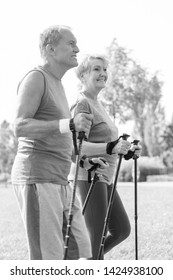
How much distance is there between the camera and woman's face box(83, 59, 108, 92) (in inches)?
163

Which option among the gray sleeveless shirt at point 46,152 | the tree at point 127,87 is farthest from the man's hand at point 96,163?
the tree at point 127,87

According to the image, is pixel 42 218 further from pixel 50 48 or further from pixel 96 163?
pixel 50 48

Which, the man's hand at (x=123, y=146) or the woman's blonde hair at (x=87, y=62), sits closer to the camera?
the man's hand at (x=123, y=146)

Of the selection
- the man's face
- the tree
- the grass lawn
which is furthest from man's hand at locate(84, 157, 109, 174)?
Answer: the tree

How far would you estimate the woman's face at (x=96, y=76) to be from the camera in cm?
415

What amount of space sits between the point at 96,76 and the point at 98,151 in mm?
671

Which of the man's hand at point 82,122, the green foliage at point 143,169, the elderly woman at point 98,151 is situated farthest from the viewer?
the green foliage at point 143,169

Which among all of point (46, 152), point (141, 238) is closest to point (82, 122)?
point (46, 152)

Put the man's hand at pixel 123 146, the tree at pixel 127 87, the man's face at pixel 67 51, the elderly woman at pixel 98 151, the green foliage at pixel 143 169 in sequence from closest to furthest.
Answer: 1. the man's face at pixel 67 51
2. the man's hand at pixel 123 146
3. the elderly woman at pixel 98 151
4. the green foliage at pixel 143 169
5. the tree at pixel 127 87

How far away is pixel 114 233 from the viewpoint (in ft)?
13.8

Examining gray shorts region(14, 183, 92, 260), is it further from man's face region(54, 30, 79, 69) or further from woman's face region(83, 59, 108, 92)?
woman's face region(83, 59, 108, 92)

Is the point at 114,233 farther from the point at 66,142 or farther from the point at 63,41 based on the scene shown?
the point at 63,41

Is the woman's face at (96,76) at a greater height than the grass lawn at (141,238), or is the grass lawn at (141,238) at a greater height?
the woman's face at (96,76)

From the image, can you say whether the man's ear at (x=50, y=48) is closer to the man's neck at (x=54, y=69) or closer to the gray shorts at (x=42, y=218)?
the man's neck at (x=54, y=69)
